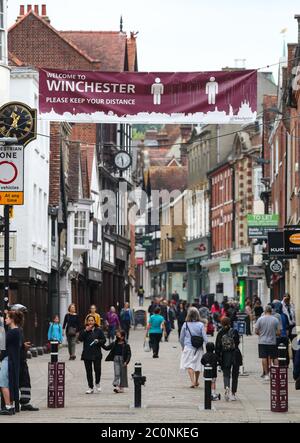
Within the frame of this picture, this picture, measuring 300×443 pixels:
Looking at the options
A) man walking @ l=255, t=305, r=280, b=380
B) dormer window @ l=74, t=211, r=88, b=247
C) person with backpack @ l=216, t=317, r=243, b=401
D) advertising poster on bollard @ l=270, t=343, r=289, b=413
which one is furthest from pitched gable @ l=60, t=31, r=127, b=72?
advertising poster on bollard @ l=270, t=343, r=289, b=413

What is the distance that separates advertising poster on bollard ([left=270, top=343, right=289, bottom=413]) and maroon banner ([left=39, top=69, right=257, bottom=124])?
487 cm

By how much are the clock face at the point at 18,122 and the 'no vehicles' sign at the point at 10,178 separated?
1.55 m

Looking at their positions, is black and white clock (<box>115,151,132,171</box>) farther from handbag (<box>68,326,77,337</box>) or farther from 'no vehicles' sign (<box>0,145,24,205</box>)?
'no vehicles' sign (<box>0,145,24,205</box>)

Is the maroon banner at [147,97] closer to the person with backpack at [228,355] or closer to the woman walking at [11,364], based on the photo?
the person with backpack at [228,355]

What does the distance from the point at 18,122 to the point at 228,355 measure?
21.2ft

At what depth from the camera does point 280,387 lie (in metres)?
23.1

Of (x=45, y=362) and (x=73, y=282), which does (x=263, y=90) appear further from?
(x=45, y=362)

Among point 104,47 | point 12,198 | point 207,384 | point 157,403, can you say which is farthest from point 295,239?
point 104,47

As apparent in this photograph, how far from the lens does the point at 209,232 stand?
371 ft

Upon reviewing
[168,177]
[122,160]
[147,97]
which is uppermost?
[168,177]

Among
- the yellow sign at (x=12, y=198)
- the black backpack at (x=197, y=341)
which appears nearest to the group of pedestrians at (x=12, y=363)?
the yellow sign at (x=12, y=198)

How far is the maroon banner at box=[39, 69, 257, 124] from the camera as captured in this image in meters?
25.0

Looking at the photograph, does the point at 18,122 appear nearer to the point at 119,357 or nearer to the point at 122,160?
the point at 119,357
